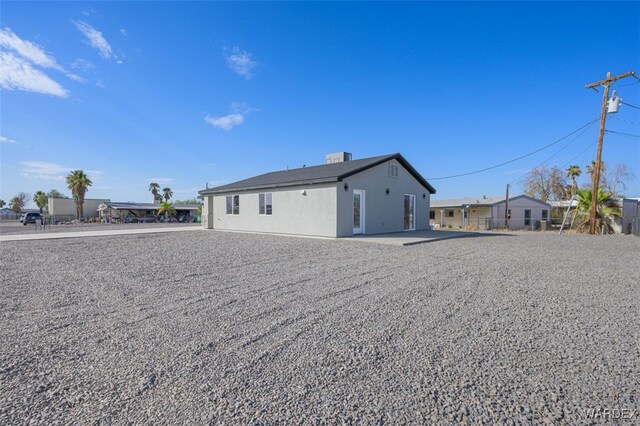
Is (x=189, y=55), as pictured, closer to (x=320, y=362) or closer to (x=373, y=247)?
(x=373, y=247)

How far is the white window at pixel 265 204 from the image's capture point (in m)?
14.9

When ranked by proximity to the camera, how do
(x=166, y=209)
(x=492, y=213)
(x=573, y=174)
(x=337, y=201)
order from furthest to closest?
1. (x=166, y=209)
2. (x=573, y=174)
3. (x=492, y=213)
4. (x=337, y=201)

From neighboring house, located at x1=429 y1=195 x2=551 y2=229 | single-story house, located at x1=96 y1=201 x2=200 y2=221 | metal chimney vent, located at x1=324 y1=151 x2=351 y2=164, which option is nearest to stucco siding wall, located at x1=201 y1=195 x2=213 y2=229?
metal chimney vent, located at x1=324 y1=151 x2=351 y2=164

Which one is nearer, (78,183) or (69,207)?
(78,183)

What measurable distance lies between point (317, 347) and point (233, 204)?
1527 centimetres

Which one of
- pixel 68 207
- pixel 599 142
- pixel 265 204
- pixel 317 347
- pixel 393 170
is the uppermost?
pixel 599 142

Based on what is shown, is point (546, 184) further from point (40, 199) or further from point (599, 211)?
point (40, 199)

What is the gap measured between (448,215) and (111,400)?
31.0 meters

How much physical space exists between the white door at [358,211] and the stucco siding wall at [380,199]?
7.1 inches

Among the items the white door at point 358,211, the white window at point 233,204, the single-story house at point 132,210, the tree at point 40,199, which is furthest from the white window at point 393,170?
the tree at point 40,199

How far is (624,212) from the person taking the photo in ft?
74.0

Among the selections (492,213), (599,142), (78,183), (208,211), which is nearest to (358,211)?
(208,211)

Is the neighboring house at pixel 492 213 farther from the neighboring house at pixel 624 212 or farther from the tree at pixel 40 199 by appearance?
the tree at pixel 40 199

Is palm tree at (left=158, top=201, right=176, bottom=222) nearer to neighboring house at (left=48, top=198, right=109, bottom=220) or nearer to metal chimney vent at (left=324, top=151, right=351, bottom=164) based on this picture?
neighboring house at (left=48, top=198, right=109, bottom=220)
